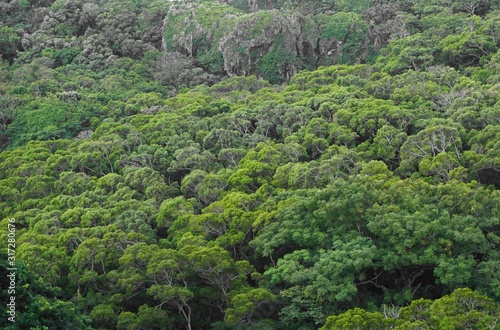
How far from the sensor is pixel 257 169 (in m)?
39.8

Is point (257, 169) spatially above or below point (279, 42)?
below

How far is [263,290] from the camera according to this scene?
30.3 m

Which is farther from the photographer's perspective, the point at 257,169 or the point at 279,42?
the point at 279,42

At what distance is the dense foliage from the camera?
30.1 meters

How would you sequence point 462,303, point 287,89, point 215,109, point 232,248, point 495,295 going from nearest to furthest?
point 462,303 < point 495,295 < point 232,248 < point 215,109 < point 287,89

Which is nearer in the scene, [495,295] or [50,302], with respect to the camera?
[50,302]

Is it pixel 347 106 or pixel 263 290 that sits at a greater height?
pixel 347 106

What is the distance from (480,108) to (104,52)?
38095mm

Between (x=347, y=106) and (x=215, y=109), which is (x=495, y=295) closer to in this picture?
(x=347, y=106)

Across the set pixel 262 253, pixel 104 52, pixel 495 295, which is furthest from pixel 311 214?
pixel 104 52

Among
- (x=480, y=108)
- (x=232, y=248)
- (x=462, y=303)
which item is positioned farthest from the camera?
(x=480, y=108)

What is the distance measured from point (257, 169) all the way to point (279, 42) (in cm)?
2693

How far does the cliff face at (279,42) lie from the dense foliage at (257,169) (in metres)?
0.18

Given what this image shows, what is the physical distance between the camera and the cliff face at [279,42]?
6397 cm
